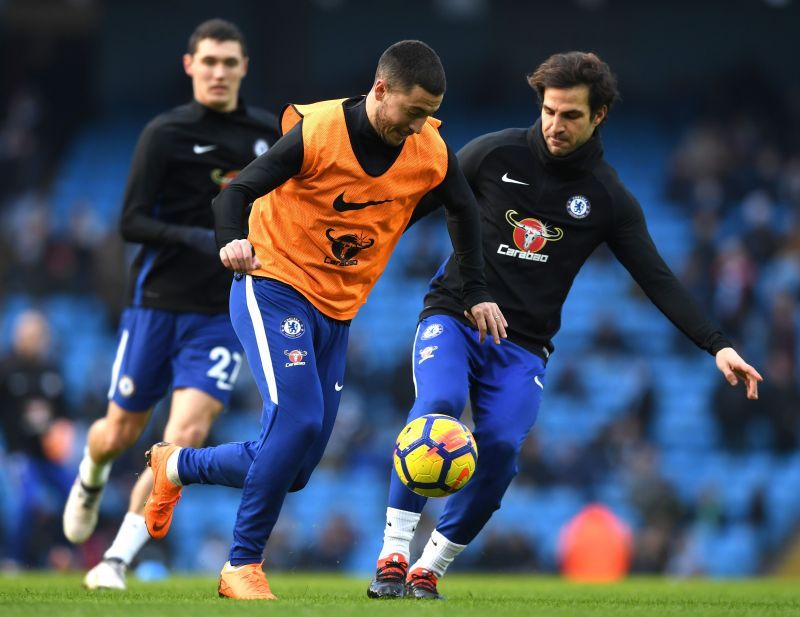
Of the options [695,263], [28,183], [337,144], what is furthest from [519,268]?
[28,183]

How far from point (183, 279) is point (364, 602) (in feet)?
9.34

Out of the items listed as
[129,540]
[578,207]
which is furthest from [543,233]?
[129,540]

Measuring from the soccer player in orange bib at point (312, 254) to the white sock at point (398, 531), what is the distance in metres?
0.50

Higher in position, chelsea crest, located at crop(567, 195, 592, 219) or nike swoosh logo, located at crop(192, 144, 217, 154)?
chelsea crest, located at crop(567, 195, 592, 219)

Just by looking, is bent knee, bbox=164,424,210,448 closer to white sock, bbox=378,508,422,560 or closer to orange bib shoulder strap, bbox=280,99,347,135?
white sock, bbox=378,508,422,560

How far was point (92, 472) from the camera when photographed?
30.6 ft

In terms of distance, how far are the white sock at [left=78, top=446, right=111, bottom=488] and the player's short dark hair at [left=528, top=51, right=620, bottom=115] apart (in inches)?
146

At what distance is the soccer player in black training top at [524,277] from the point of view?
24.6ft

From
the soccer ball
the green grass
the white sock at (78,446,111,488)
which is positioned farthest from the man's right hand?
the white sock at (78,446,111,488)

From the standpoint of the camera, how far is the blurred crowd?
14359 millimetres

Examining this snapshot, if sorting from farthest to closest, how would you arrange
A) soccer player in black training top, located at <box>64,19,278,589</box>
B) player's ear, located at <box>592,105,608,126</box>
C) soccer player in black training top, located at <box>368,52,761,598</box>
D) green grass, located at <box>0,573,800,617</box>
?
1. soccer player in black training top, located at <box>64,19,278,589</box>
2. player's ear, located at <box>592,105,608,126</box>
3. soccer player in black training top, located at <box>368,52,761,598</box>
4. green grass, located at <box>0,573,800,617</box>

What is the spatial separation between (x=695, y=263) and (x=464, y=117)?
23.0 ft

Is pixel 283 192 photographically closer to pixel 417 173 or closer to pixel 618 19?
pixel 417 173

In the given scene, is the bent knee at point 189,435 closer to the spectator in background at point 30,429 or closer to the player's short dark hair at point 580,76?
the player's short dark hair at point 580,76
